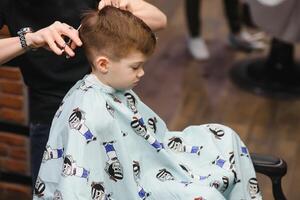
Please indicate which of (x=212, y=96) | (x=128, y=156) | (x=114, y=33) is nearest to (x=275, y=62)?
(x=212, y=96)

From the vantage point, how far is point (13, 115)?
258 centimetres

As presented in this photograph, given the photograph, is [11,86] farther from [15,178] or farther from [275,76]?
[275,76]

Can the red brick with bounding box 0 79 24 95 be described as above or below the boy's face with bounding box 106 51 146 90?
below

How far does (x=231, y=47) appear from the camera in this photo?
13.9 feet

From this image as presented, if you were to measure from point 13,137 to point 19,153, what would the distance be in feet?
0.28

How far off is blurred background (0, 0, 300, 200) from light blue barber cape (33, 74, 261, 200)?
90cm

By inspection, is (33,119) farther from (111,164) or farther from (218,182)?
(218,182)

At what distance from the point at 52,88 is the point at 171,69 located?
2255 millimetres

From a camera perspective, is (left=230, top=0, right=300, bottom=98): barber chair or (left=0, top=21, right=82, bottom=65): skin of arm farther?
(left=230, top=0, right=300, bottom=98): barber chair

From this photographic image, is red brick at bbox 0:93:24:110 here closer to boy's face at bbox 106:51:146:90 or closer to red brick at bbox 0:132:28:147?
red brick at bbox 0:132:28:147

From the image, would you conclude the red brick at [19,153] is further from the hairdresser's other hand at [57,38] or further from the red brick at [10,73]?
the hairdresser's other hand at [57,38]

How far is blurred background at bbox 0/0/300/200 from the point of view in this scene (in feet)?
8.82

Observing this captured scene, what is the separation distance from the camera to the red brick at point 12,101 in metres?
2.54

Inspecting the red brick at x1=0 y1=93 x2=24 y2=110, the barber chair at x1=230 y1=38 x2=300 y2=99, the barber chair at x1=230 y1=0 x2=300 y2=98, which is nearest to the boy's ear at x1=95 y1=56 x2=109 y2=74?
the red brick at x1=0 y1=93 x2=24 y2=110
